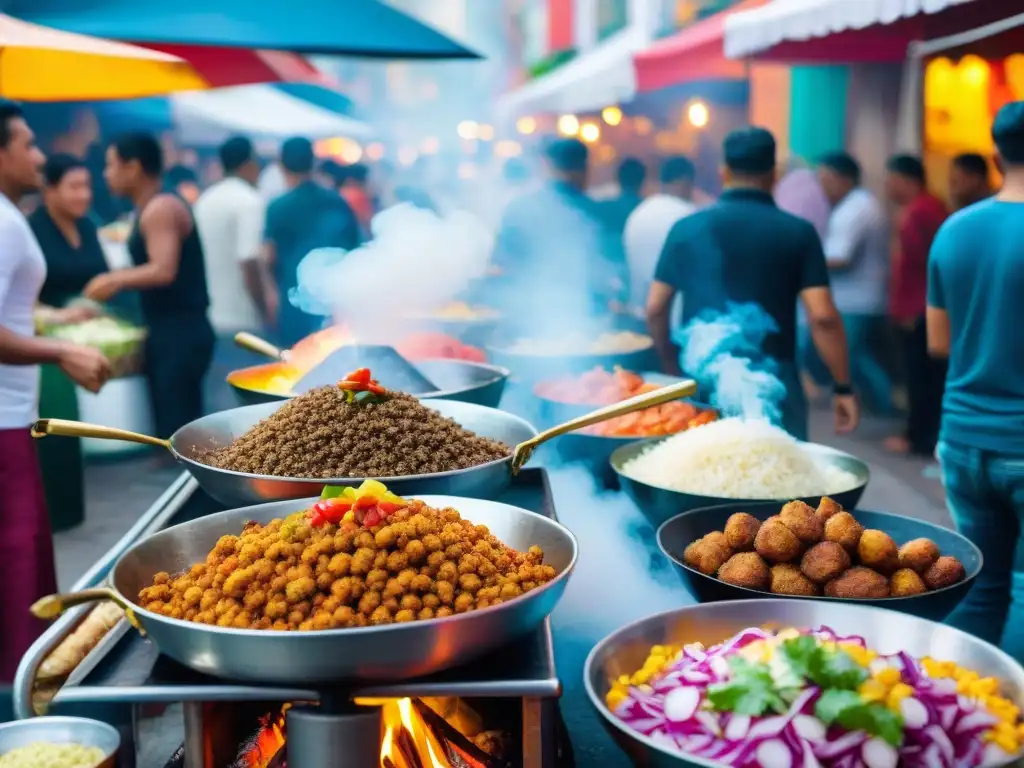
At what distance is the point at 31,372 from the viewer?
3.37 meters

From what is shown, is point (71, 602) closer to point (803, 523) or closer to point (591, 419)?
point (591, 419)

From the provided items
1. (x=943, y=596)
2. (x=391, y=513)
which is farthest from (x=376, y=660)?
(x=943, y=596)

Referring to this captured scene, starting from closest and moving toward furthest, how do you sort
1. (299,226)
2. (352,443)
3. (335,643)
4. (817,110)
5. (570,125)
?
1. (335,643)
2. (352,443)
3. (299,226)
4. (817,110)
5. (570,125)

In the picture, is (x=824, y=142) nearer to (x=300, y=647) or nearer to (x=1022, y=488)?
(x=1022, y=488)

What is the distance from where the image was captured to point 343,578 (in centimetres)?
139

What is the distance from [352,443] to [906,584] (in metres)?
1.03

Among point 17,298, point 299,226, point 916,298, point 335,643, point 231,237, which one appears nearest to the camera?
point 335,643

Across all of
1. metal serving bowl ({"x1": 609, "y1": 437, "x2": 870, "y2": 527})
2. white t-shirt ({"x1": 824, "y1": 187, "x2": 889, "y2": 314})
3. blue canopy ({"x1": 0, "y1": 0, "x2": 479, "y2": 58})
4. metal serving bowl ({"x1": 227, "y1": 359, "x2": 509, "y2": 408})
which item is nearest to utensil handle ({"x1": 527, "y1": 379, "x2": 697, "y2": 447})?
metal serving bowl ({"x1": 609, "y1": 437, "x2": 870, "y2": 527})

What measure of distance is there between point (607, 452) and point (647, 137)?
12656mm

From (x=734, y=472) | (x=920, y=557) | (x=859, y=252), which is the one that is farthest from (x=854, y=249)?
(x=920, y=557)

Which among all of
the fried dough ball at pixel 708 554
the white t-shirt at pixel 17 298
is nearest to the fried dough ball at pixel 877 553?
the fried dough ball at pixel 708 554

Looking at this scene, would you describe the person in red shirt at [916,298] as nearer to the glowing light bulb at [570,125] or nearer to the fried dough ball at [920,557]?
the fried dough ball at [920,557]

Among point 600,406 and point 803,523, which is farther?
point 600,406

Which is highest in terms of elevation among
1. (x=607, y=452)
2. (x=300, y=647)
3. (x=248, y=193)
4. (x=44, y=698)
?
(x=248, y=193)
